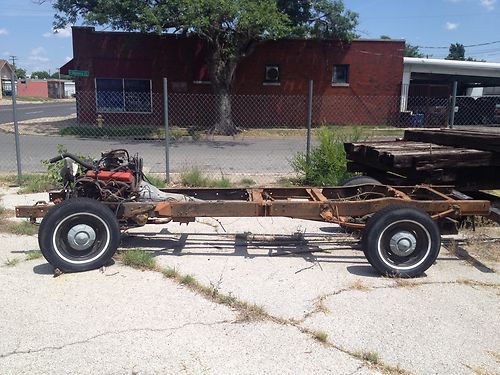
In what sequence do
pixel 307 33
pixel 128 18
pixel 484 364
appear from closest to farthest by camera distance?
pixel 484 364, pixel 128 18, pixel 307 33

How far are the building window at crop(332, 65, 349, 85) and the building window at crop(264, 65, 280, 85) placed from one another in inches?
121

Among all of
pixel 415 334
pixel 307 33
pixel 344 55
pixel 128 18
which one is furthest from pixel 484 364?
pixel 344 55

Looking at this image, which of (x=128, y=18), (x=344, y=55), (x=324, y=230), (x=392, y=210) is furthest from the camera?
(x=344, y=55)

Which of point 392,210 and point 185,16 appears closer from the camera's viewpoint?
point 392,210

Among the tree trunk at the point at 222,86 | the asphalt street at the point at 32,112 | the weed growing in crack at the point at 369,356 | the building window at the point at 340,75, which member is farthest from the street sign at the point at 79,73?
the weed growing in crack at the point at 369,356

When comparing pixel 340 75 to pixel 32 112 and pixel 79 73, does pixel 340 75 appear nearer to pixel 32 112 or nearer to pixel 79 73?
pixel 79 73

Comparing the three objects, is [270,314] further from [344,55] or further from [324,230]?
[344,55]

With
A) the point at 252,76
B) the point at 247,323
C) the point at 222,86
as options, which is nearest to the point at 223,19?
the point at 222,86

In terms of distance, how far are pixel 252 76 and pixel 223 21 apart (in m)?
6.03

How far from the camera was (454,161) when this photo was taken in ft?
19.2

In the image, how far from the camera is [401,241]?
483 cm

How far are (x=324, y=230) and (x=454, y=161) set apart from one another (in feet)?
6.04

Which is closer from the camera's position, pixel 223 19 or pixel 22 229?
pixel 22 229

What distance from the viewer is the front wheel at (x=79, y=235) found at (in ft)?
15.5
